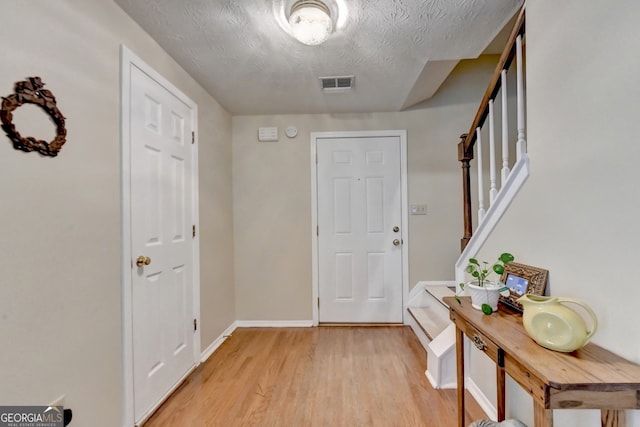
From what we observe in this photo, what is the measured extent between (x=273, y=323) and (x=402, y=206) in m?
1.87

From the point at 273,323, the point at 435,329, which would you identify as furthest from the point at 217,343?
the point at 435,329

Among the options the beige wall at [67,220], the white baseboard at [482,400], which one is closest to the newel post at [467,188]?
the white baseboard at [482,400]

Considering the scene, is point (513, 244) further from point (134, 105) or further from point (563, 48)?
point (134, 105)

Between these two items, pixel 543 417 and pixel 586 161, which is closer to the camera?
pixel 543 417

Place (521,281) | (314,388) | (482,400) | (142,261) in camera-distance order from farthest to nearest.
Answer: (314,388) < (482,400) < (142,261) < (521,281)

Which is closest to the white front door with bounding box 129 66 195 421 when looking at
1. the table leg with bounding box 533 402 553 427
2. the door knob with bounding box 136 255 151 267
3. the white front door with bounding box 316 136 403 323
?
the door knob with bounding box 136 255 151 267

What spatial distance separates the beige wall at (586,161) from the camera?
35.6 inches

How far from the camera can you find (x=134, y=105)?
1619mm

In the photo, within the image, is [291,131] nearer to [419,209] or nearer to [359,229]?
[359,229]

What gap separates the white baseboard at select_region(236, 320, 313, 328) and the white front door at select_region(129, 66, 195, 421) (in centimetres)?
92

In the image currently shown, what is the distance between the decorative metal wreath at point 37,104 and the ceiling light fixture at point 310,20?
1.15 m

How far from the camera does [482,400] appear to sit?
1.75m

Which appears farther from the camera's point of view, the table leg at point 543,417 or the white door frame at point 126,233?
the white door frame at point 126,233

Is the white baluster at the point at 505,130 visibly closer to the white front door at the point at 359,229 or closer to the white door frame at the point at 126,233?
the white front door at the point at 359,229
